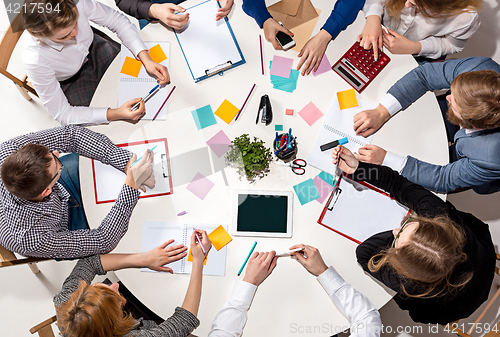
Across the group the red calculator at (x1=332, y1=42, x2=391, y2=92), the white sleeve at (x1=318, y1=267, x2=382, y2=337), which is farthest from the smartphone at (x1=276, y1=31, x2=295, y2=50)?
the white sleeve at (x1=318, y1=267, x2=382, y2=337)

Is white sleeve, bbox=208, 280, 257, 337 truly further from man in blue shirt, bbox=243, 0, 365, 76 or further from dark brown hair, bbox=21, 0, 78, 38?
dark brown hair, bbox=21, 0, 78, 38

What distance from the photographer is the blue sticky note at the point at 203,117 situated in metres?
1.49

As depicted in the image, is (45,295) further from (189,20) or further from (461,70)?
(461,70)

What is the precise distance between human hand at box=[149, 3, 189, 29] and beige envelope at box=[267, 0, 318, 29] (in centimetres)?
47

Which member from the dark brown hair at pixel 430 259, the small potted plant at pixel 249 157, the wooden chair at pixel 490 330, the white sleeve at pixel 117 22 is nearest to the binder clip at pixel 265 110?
the small potted plant at pixel 249 157

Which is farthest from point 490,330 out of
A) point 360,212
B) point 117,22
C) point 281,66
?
point 117,22

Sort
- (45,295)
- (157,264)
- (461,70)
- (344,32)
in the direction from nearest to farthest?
(157,264)
(461,70)
(344,32)
(45,295)

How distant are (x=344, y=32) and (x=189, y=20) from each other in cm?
79

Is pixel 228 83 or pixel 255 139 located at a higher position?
pixel 228 83

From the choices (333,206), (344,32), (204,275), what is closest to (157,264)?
(204,275)

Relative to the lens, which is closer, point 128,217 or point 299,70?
point 128,217

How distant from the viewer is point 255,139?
1.39 m

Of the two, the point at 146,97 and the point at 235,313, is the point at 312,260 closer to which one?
the point at 235,313

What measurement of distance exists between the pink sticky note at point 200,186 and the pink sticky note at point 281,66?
2.05ft
